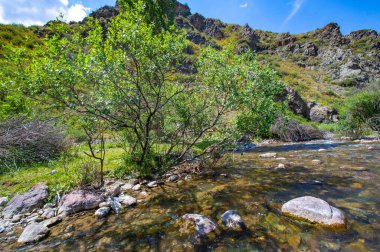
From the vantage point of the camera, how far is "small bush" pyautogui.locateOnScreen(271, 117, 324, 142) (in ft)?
68.5

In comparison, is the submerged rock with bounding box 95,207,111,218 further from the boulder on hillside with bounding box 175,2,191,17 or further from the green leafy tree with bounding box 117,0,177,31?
the boulder on hillside with bounding box 175,2,191,17

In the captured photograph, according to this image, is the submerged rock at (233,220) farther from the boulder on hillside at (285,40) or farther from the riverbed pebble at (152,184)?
the boulder on hillside at (285,40)

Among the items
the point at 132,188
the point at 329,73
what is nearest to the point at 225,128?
the point at 132,188

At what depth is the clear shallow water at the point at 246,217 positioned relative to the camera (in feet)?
14.5

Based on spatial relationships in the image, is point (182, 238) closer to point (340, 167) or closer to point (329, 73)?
→ point (340, 167)

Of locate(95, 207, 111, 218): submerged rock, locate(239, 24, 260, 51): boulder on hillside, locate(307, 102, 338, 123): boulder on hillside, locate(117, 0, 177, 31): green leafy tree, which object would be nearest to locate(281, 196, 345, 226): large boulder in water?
locate(95, 207, 111, 218): submerged rock

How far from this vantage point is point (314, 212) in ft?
17.0

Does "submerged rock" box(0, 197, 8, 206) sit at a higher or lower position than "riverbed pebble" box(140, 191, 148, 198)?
higher

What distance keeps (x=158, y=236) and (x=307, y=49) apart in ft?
282

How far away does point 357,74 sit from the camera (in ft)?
198

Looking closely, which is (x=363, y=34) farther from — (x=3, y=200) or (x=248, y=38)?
(x=3, y=200)

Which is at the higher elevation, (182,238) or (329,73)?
(329,73)

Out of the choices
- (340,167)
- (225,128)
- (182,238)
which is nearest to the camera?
(182,238)

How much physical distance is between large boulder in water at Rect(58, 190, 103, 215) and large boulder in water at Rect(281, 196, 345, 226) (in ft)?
15.9
